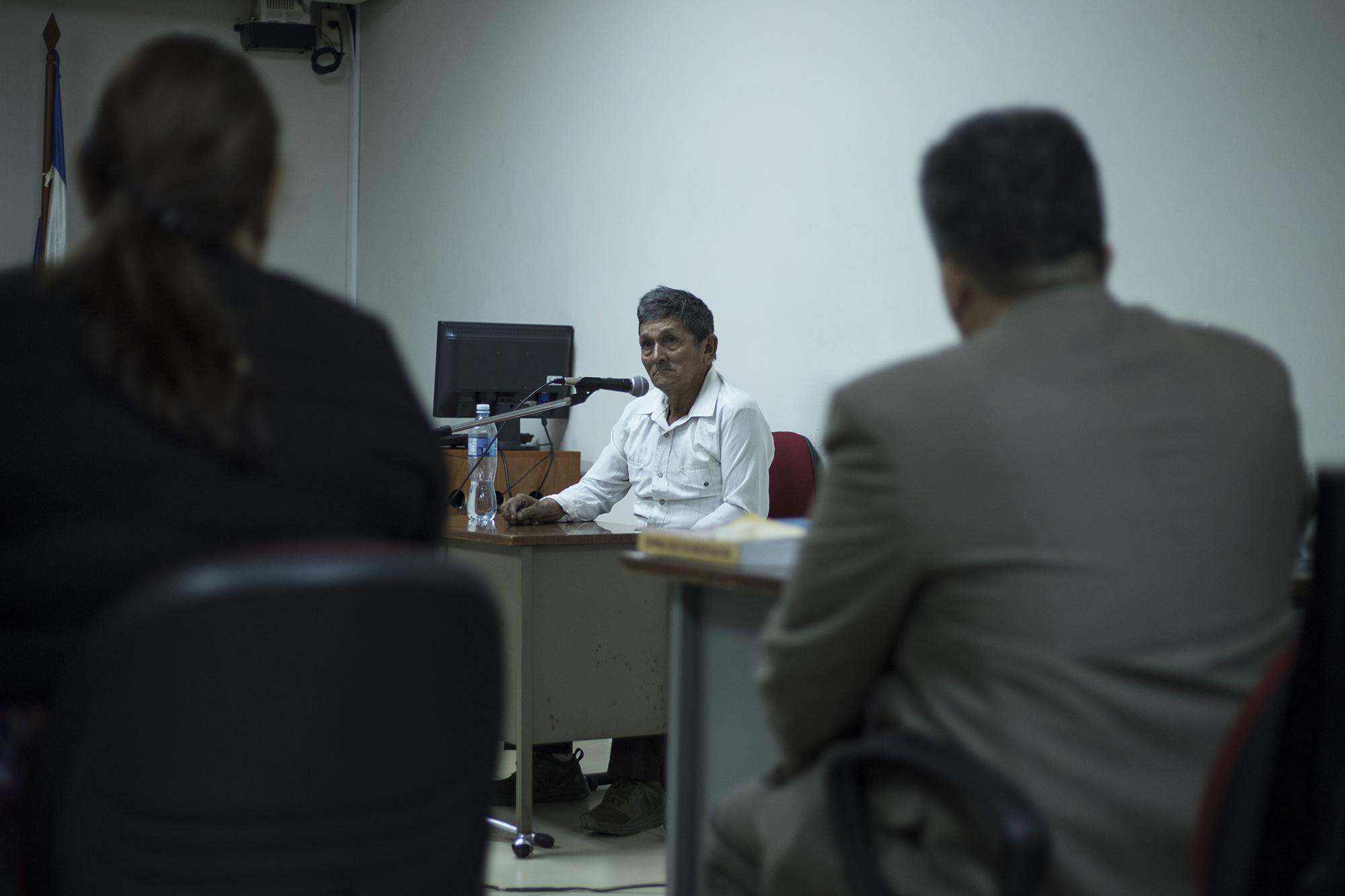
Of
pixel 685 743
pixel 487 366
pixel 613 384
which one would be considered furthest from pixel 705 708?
pixel 487 366

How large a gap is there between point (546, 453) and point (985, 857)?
347cm

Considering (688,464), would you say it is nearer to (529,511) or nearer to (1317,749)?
(529,511)

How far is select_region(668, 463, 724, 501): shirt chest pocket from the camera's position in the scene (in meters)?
3.44

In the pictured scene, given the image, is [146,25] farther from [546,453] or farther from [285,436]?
[285,436]

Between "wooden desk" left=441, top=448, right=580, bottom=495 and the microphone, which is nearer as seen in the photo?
the microphone

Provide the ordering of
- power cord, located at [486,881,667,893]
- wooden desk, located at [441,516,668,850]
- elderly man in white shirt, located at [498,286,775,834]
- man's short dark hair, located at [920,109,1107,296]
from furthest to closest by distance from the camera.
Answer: elderly man in white shirt, located at [498,286,775,834] < wooden desk, located at [441,516,668,850] < power cord, located at [486,881,667,893] < man's short dark hair, located at [920,109,1107,296]

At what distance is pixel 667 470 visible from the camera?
11.5 ft

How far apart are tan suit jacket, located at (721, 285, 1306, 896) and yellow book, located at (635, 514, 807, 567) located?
481mm

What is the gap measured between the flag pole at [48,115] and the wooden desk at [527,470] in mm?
2682

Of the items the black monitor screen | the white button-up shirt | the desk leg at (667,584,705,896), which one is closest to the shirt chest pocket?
the white button-up shirt

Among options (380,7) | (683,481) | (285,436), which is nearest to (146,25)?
(380,7)

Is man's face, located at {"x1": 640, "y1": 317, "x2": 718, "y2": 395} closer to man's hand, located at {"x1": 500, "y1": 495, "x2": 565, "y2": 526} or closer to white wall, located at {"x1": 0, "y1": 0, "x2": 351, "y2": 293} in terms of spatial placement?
man's hand, located at {"x1": 500, "y1": 495, "x2": 565, "y2": 526}

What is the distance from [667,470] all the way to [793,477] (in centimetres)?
36

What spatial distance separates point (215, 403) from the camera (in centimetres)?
104
